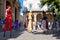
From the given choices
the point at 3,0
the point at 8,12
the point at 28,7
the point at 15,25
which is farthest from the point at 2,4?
the point at 28,7

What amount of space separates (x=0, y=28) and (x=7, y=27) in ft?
26.3

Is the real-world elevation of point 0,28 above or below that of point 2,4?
below

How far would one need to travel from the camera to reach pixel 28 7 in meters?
71.3

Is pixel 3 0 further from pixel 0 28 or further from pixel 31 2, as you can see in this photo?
pixel 31 2

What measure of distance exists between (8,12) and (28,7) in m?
57.0

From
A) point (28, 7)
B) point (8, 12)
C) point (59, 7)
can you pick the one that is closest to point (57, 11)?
point (59, 7)

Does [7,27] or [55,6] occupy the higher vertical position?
[55,6]

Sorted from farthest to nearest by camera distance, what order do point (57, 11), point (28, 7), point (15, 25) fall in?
point (28, 7), point (15, 25), point (57, 11)

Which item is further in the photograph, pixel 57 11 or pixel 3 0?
pixel 3 0

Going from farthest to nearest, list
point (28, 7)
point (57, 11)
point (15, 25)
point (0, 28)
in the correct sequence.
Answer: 1. point (28, 7)
2. point (15, 25)
3. point (0, 28)
4. point (57, 11)

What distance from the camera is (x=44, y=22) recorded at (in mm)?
23734

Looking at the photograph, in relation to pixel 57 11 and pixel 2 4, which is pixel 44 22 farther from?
pixel 57 11

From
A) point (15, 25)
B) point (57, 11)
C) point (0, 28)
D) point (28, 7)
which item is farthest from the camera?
point (28, 7)

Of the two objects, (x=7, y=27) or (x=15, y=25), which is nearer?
(x=7, y=27)
